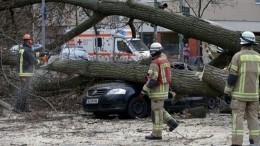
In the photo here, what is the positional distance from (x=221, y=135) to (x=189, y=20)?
4.04 metres

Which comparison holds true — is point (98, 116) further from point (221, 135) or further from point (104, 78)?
point (221, 135)

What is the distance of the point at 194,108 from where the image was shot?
13.3m

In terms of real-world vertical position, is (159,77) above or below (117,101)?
above

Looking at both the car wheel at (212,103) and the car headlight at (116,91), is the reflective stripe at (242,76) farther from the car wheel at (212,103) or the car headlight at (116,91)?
the car wheel at (212,103)

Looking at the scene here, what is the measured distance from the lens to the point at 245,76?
8531 mm

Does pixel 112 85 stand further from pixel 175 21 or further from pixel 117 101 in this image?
pixel 175 21

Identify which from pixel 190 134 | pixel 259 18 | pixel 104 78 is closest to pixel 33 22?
pixel 104 78

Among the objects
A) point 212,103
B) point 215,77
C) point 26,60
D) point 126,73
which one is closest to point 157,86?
point 215,77

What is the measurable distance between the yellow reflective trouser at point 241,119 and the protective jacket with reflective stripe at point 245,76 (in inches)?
4.5

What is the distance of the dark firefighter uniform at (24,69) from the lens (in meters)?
13.8

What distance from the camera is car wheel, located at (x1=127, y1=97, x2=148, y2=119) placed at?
12836mm

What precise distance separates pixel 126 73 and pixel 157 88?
359 centimetres

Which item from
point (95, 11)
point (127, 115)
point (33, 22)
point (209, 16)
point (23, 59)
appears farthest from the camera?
point (209, 16)

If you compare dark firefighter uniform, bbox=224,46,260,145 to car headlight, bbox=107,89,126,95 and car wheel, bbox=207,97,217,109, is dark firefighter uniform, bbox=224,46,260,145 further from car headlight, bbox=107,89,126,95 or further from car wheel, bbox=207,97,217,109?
car wheel, bbox=207,97,217,109
